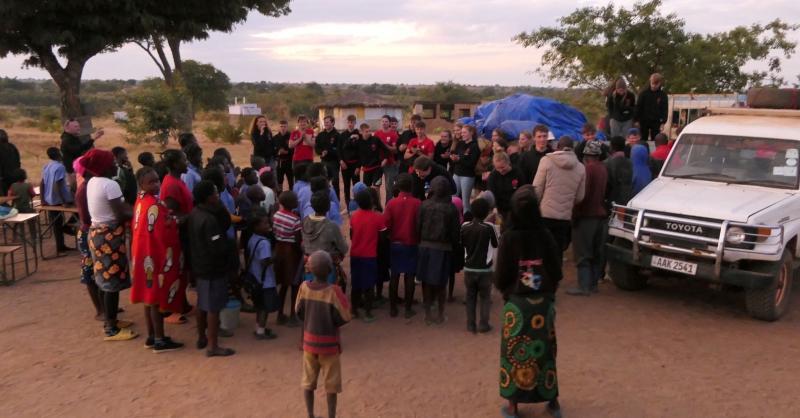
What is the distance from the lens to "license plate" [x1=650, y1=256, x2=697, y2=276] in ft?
21.7

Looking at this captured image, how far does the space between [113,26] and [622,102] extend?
10360 millimetres

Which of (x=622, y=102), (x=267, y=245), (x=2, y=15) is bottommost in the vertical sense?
(x=267, y=245)

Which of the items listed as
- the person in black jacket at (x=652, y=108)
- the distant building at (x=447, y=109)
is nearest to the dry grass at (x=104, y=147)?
the distant building at (x=447, y=109)

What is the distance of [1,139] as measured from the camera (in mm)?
10273

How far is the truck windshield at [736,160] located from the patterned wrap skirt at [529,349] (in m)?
4.31

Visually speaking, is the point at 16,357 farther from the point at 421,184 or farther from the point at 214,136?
the point at 214,136

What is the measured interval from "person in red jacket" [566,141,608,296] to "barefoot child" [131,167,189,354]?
4.63 metres

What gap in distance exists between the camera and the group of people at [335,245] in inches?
174

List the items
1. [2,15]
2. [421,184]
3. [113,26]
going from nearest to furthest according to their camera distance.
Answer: [421,184]
[2,15]
[113,26]

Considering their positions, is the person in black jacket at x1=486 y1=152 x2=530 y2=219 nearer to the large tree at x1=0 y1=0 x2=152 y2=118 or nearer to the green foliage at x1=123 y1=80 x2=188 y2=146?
the large tree at x1=0 y1=0 x2=152 y2=118

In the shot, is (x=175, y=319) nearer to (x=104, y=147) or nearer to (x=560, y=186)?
(x=560, y=186)

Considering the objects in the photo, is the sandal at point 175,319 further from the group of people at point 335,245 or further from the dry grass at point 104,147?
the dry grass at point 104,147

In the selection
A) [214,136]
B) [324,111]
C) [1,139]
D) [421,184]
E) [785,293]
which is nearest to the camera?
[785,293]

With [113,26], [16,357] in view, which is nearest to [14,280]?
[16,357]
